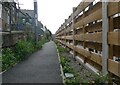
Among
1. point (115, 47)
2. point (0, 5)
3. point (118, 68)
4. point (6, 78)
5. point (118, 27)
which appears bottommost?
point (6, 78)

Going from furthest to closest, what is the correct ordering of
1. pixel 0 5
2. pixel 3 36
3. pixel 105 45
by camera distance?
pixel 0 5, pixel 3 36, pixel 105 45

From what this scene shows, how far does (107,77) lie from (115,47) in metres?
0.53

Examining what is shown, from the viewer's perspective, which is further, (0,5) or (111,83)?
(0,5)

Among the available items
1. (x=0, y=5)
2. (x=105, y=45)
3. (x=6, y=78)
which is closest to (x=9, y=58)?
(x=6, y=78)

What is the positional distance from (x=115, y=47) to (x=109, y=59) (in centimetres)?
22

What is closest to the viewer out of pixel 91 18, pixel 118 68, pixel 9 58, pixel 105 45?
pixel 118 68

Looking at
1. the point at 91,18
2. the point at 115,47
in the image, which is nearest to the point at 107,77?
the point at 115,47

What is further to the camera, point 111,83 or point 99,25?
point 99,25

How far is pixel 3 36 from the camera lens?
1198 cm

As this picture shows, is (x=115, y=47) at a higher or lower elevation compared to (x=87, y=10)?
lower

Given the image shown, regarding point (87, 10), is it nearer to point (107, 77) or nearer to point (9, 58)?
point (107, 77)

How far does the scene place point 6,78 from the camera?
647 cm

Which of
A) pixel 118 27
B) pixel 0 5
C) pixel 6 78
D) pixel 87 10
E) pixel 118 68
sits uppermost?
pixel 0 5

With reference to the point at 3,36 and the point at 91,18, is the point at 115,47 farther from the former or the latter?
the point at 3,36
